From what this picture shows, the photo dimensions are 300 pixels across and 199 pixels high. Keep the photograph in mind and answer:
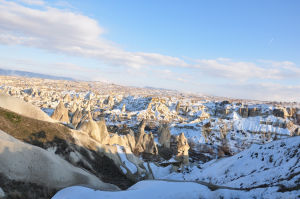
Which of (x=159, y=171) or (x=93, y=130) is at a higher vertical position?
(x=93, y=130)

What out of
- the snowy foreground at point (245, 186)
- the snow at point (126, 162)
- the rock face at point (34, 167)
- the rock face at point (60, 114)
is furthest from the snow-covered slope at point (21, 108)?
the rock face at point (60, 114)

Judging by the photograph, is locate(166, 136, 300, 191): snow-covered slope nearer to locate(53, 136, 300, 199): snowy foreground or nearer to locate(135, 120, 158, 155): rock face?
locate(53, 136, 300, 199): snowy foreground

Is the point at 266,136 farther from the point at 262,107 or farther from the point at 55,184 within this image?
the point at 55,184

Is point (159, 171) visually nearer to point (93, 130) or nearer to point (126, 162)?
point (126, 162)

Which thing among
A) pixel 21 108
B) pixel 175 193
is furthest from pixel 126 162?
pixel 175 193

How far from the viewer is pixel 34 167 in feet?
68.6

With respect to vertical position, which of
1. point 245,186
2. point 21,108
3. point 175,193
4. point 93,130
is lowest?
point 93,130

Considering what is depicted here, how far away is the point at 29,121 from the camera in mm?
32531

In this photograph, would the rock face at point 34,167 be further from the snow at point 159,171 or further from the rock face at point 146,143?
the rock face at point 146,143

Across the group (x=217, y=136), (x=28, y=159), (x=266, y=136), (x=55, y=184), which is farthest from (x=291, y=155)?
(x=266, y=136)

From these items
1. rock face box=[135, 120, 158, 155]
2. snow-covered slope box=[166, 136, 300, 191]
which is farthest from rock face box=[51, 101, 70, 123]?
snow-covered slope box=[166, 136, 300, 191]

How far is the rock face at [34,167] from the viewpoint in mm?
19344

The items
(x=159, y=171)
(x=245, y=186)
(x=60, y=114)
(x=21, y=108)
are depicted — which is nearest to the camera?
(x=245, y=186)

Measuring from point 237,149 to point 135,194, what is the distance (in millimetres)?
101678
